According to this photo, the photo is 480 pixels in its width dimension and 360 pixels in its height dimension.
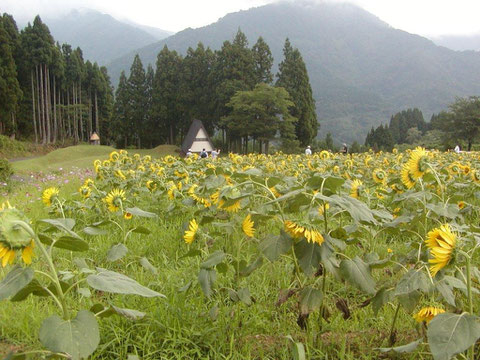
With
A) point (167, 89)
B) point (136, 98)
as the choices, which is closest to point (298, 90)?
point (167, 89)

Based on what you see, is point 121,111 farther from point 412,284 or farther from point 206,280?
point 412,284

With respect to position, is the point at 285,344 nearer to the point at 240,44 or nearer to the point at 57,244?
the point at 57,244

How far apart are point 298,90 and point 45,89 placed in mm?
19535

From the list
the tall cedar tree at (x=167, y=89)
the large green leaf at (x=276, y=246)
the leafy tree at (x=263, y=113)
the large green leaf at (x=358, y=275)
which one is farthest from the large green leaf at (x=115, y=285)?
the tall cedar tree at (x=167, y=89)

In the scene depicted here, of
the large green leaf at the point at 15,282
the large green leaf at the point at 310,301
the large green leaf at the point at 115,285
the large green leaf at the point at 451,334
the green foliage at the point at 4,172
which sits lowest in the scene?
the green foliage at the point at 4,172

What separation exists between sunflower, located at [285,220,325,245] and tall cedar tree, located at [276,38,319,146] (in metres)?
26.5

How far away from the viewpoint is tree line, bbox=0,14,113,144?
23.4 meters

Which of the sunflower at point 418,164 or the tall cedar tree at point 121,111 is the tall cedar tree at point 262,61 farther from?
the sunflower at point 418,164

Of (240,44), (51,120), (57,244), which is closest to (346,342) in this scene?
(57,244)

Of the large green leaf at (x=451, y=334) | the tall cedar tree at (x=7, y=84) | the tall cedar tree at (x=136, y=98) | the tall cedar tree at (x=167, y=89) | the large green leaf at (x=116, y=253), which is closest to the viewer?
the large green leaf at (x=451, y=334)

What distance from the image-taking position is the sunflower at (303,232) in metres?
1.00

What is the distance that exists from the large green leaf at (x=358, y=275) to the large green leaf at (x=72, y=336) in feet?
2.30

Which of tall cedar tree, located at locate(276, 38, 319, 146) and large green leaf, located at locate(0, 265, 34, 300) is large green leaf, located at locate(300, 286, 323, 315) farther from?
tall cedar tree, located at locate(276, 38, 319, 146)

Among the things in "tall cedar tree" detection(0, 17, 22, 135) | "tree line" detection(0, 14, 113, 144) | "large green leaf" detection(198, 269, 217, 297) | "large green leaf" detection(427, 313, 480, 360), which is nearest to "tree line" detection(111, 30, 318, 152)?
"tree line" detection(0, 14, 113, 144)
